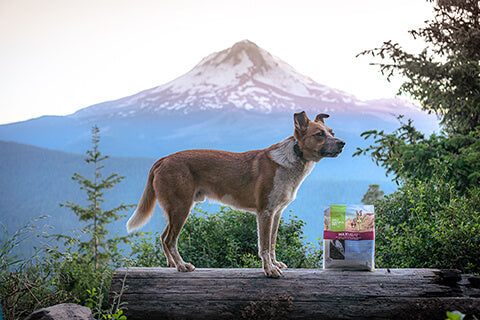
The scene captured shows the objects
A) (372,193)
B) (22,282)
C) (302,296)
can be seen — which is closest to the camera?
(302,296)

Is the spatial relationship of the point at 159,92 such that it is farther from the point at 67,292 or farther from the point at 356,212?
the point at 356,212

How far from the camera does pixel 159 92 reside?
10414 millimetres

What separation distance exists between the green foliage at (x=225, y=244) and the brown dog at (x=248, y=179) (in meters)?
0.81

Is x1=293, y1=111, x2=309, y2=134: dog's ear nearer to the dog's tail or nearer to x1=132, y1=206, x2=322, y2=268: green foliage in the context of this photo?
the dog's tail

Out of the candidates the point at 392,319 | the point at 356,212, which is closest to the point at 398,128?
the point at 356,212

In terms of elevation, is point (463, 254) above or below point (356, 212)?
below

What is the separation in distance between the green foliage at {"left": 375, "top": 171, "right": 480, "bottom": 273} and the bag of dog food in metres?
0.69

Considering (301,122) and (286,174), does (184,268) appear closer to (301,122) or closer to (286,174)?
(286,174)

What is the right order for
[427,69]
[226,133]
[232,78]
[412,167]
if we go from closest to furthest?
[412,167]
[427,69]
[232,78]
[226,133]

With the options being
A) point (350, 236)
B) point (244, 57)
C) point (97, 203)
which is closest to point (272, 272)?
point (350, 236)

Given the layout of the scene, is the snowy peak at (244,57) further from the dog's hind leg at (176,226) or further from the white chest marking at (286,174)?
the dog's hind leg at (176,226)

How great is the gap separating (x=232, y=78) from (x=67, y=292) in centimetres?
710

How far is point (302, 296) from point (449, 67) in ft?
13.6

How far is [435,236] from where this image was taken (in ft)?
10.9
